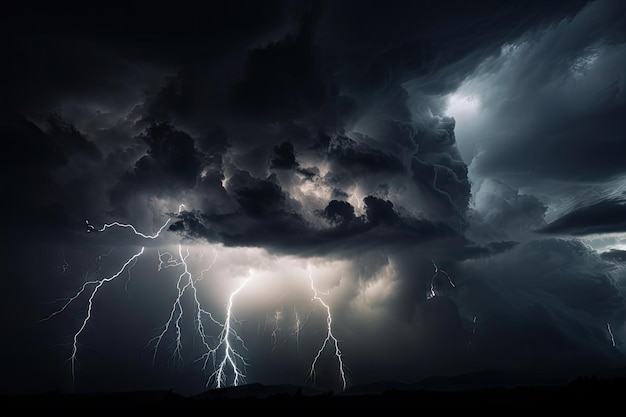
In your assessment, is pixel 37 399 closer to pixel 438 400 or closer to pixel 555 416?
pixel 438 400

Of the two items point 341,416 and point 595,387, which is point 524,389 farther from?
point 341,416

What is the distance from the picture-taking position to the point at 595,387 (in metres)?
38.8

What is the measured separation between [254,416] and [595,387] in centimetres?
3435

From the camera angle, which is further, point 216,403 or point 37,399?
point 37,399

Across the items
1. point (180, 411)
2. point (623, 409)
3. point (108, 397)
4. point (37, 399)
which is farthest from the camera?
point (108, 397)

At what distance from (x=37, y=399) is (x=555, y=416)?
72.4 m

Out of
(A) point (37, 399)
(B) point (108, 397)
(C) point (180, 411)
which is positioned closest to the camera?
(C) point (180, 411)

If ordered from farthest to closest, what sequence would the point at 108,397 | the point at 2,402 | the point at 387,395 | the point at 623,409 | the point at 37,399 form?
the point at 108,397 < the point at 37,399 < the point at 2,402 < the point at 387,395 < the point at 623,409

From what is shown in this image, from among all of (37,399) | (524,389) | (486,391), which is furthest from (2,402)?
(524,389)

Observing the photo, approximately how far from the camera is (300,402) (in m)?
41.9

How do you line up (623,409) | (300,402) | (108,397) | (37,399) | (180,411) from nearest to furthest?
(623,409)
(180,411)
(300,402)
(37,399)
(108,397)

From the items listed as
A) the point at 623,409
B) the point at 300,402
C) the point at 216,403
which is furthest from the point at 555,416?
the point at 216,403

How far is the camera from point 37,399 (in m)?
61.4

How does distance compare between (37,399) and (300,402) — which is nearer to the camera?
(300,402)
